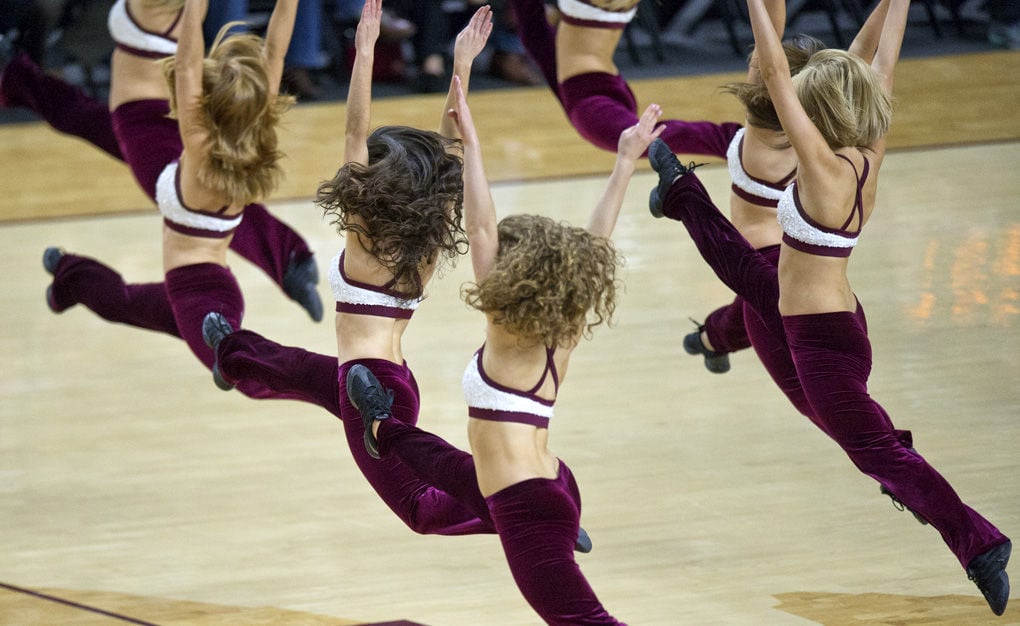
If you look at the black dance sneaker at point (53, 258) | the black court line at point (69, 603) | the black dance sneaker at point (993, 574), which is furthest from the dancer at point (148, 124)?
the black dance sneaker at point (993, 574)

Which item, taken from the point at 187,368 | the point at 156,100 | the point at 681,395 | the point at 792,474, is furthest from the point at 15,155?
the point at 792,474

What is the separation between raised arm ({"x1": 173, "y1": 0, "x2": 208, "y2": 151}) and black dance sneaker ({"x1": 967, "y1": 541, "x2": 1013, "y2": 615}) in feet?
8.03

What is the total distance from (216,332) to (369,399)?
846 mm

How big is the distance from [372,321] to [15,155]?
4.92 m

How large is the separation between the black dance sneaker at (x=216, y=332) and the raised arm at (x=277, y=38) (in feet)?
2.33

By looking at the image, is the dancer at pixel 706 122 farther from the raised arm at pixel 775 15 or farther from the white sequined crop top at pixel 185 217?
the white sequined crop top at pixel 185 217

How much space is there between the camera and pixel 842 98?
3.32 m

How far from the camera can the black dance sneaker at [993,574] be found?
10.8ft

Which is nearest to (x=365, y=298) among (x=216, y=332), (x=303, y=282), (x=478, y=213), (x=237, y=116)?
(x=478, y=213)

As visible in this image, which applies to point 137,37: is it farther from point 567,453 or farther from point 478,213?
point 478,213

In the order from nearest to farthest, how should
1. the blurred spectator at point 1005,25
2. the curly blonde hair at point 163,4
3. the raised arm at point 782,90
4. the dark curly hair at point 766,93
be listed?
the raised arm at point 782,90, the dark curly hair at point 766,93, the curly blonde hair at point 163,4, the blurred spectator at point 1005,25

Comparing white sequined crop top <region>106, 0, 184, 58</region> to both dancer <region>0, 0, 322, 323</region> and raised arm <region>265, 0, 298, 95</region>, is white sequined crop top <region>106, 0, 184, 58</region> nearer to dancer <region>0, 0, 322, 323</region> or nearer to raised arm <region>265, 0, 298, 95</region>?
dancer <region>0, 0, 322, 323</region>

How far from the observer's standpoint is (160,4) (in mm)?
4637

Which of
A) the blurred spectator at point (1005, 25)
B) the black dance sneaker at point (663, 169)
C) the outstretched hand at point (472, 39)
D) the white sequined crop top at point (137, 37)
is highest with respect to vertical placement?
the outstretched hand at point (472, 39)
